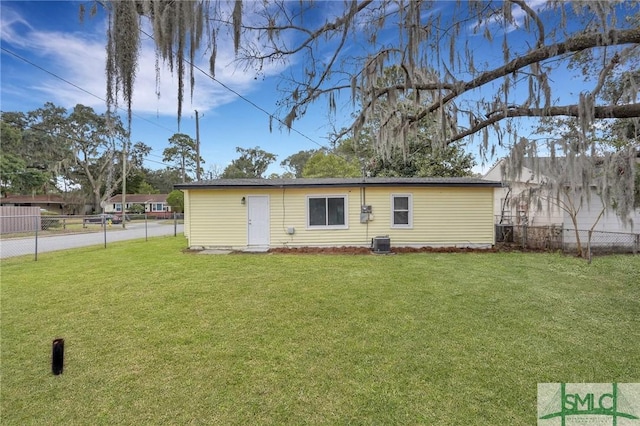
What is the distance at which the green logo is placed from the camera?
2061mm

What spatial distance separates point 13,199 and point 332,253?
142ft

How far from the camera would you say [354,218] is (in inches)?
375

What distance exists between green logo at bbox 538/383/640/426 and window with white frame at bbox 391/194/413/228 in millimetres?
7180

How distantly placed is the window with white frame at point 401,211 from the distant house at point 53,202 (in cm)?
3627

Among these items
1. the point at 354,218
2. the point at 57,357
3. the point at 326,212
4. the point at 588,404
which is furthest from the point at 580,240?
the point at 57,357

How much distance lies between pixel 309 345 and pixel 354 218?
6.63 meters

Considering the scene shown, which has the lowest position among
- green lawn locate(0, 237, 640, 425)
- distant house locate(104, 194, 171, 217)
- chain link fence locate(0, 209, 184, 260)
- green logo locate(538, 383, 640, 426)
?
green logo locate(538, 383, 640, 426)

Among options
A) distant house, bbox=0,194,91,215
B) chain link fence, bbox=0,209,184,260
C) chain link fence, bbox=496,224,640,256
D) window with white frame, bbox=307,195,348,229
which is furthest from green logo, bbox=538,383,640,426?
distant house, bbox=0,194,91,215

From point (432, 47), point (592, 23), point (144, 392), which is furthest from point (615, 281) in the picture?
point (144, 392)

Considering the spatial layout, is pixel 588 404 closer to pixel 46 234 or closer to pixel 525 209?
pixel 525 209

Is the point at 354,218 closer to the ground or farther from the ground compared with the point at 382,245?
farther from the ground

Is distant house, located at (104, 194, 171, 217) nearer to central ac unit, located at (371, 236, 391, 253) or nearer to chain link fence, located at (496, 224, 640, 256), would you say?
central ac unit, located at (371, 236, 391, 253)

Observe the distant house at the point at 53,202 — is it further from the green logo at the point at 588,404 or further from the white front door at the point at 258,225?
the green logo at the point at 588,404

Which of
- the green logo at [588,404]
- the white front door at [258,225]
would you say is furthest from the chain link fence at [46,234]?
the green logo at [588,404]
